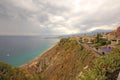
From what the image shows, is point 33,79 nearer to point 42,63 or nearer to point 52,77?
point 52,77

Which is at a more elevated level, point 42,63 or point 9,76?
point 9,76

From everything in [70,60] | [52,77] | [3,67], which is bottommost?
[52,77]

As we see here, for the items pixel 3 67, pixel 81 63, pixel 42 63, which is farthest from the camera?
pixel 42 63

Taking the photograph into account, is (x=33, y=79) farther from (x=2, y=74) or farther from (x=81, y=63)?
(x=81, y=63)

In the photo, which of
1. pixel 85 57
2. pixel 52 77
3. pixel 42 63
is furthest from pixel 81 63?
pixel 42 63

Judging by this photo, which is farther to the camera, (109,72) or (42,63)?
(42,63)

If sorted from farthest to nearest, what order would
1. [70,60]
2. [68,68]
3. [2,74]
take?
[70,60] → [68,68] → [2,74]

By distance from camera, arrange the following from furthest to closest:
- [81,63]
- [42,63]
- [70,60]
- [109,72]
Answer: [42,63] → [70,60] → [81,63] → [109,72]

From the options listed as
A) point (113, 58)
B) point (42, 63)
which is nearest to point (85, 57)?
point (113, 58)

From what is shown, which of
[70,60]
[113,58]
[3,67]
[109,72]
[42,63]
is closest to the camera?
[109,72]
